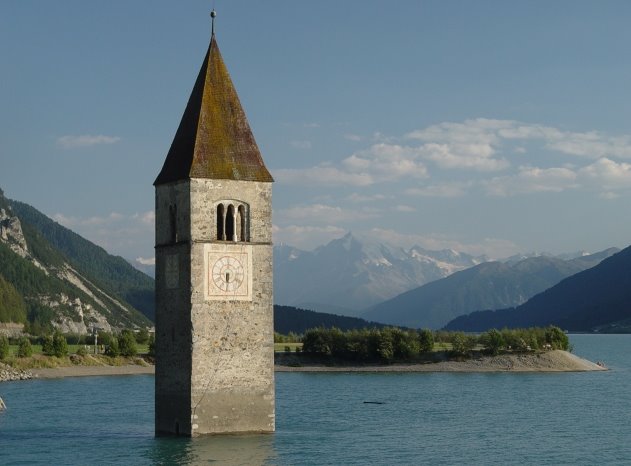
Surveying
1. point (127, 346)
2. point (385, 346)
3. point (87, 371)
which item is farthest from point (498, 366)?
point (87, 371)

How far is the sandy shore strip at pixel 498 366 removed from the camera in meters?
134

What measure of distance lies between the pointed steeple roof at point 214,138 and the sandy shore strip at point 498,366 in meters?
83.9

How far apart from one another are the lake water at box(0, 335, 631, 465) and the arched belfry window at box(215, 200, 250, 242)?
8.87 metres

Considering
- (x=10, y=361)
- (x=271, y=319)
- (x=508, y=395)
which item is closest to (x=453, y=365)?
(x=508, y=395)

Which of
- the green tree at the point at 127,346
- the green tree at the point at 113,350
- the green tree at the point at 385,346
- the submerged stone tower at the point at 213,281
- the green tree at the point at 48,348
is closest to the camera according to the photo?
the submerged stone tower at the point at 213,281

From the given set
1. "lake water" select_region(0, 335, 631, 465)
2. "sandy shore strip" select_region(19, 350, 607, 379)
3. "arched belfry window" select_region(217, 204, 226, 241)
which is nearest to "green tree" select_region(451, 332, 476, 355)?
"sandy shore strip" select_region(19, 350, 607, 379)

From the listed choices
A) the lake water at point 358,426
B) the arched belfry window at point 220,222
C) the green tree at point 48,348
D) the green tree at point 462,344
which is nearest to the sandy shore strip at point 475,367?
the green tree at point 462,344

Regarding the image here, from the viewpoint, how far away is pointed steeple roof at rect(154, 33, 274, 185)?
167ft

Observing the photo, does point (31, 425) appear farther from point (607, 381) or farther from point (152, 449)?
point (607, 381)

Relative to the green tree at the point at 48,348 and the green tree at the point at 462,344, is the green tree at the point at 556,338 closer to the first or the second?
the green tree at the point at 462,344

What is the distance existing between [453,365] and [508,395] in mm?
39555

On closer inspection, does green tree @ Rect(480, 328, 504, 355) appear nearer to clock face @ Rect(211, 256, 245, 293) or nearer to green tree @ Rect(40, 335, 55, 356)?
green tree @ Rect(40, 335, 55, 356)

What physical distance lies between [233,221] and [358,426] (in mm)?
20170

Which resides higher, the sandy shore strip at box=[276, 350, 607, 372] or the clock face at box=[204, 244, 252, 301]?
the clock face at box=[204, 244, 252, 301]
